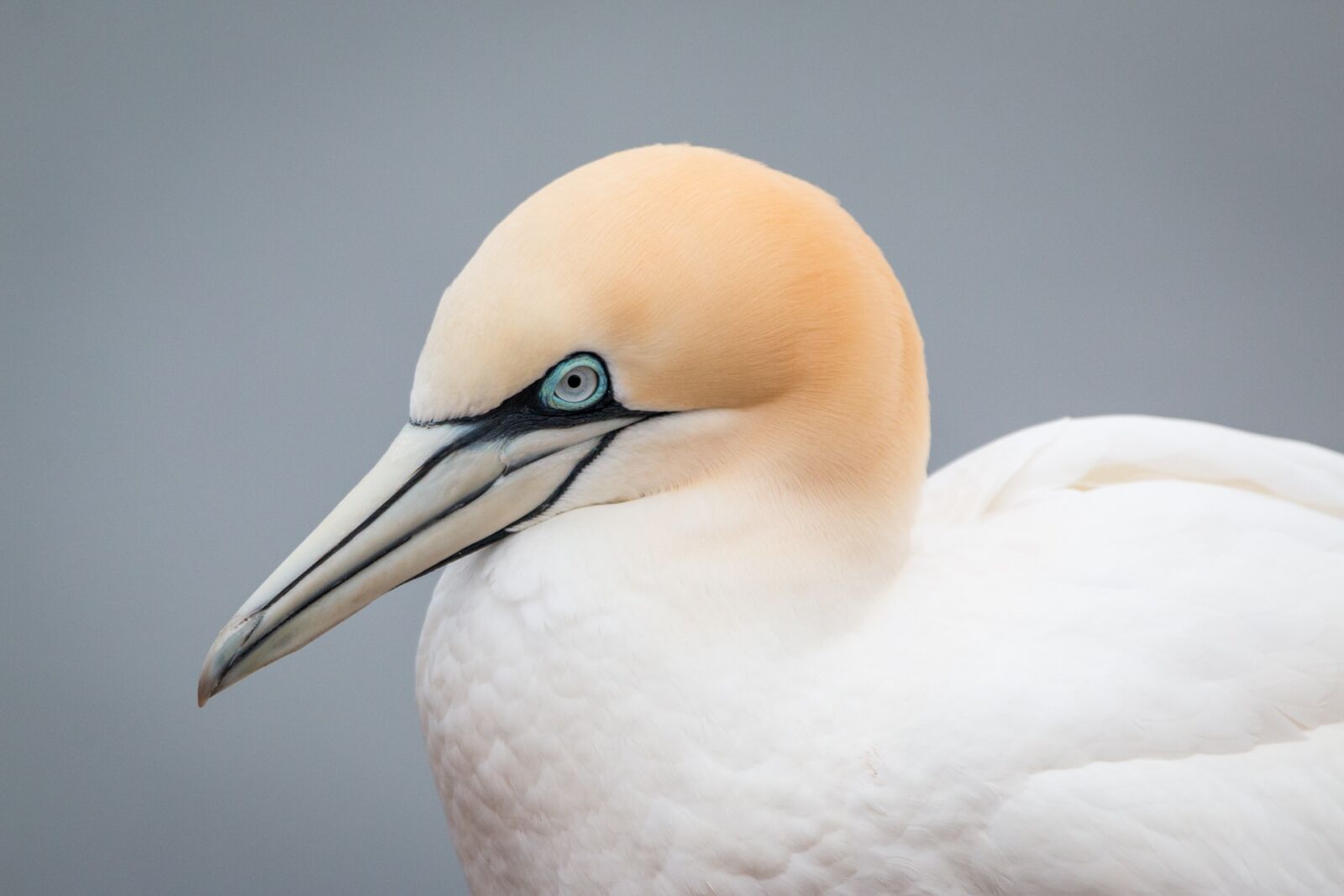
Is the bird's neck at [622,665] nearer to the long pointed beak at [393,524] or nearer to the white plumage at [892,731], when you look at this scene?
the white plumage at [892,731]

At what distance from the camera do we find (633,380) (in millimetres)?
2010

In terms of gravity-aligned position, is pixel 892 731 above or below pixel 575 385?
below

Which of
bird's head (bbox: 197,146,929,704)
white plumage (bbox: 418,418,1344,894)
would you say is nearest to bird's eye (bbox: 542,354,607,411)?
bird's head (bbox: 197,146,929,704)

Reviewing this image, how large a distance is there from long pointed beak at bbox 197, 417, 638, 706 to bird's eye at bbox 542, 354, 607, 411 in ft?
0.17

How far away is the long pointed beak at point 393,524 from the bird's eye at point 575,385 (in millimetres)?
50

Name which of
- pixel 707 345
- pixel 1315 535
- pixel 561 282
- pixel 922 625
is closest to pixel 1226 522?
pixel 1315 535

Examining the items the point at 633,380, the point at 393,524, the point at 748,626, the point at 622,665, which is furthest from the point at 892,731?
the point at 393,524

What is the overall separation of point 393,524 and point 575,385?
1.08 feet

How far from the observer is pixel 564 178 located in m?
2.03

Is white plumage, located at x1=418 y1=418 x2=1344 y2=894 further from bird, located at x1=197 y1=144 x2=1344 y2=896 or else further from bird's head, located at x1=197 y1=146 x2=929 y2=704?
bird's head, located at x1=197 y1=146 x2=929 y2=704

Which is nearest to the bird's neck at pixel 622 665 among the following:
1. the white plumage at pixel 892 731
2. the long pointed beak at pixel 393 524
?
the white plumage at pixel 892 731

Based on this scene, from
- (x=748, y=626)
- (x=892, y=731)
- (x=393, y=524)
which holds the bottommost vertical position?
(x=892, y=731)

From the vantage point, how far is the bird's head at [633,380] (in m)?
1.95

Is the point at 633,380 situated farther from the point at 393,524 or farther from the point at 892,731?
the point at 892,731
